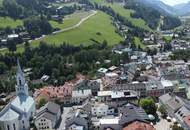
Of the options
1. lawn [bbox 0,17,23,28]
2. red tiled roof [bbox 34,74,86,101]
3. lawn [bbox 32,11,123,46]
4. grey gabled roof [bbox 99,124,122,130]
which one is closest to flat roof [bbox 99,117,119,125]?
grey gabled roof [bbox 99,124,122,130]

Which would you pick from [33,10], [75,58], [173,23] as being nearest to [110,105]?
[75,58]

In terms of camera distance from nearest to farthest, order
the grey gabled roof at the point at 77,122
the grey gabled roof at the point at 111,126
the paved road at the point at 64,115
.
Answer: the grey gabled roof at the point at 111,126, the grey gabled roof at the point at 77,122, the paved road at the point at 64,115

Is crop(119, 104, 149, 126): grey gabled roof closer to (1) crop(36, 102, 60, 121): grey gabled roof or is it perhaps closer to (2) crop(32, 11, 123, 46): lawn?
(1) crop(36, 102, 60, 121): grey gabled roof

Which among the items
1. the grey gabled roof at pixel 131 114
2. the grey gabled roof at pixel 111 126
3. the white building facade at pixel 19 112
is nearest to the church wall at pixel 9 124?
the white building facade at pixel 19 112

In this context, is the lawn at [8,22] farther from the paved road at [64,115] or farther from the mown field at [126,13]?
the paved road at [64,115]

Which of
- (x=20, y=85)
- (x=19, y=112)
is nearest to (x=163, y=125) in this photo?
(x=19, y=112)

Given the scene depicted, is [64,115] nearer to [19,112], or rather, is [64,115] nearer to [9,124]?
[19,112]

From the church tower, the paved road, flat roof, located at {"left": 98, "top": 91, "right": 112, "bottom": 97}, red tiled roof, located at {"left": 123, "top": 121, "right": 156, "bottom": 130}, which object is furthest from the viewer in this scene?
flat roof, located at {"left": 98, "top": 91, "right": 112, "bottom": 97}
